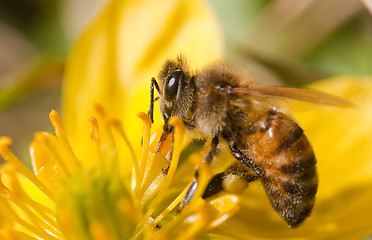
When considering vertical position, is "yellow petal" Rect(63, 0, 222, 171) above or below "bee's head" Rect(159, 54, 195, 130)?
above

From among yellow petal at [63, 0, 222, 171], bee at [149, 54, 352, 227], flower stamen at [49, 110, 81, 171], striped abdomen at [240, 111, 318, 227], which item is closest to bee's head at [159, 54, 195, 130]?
bee at [149, 54, 352, 227]

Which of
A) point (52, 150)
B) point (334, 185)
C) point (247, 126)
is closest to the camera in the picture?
point (247, 126)

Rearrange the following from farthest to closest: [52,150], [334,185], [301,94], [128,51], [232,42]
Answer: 1. [232,42]
2. [128,51]
3. [334,185]
4. [52,150]
5. [301,94]

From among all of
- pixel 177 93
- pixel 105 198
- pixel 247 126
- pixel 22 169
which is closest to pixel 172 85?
pixel 177 93

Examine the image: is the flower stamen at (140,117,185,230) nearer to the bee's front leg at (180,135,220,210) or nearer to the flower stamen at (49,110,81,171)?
the bee's front leg at (180,135,220,210)

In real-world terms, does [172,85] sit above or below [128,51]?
below

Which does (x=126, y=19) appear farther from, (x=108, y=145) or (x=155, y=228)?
(x=155, y=228)

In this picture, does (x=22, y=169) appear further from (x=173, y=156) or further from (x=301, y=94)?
(x=301, y=94)

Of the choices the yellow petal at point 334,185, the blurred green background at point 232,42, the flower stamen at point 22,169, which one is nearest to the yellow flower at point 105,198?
the flower stamen at point 22,169
